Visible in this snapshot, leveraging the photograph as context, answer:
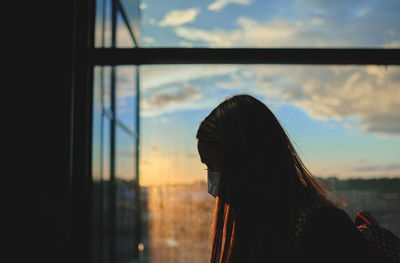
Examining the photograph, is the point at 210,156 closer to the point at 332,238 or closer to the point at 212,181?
the point at 212,181

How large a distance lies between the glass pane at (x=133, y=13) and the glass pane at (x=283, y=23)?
5.42 ft

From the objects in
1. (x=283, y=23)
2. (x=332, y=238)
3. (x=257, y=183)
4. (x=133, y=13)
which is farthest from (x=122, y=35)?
(x=332, y=238)

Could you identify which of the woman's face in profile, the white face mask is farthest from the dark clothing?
the white face mask

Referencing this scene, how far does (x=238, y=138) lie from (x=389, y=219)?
216cm

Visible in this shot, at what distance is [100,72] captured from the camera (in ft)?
8.73

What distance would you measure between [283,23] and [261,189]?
101 inches

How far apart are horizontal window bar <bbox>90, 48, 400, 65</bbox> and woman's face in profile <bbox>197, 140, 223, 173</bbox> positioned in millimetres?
1398

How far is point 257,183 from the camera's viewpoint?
0.87 m

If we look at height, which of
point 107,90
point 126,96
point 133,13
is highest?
point 133,13

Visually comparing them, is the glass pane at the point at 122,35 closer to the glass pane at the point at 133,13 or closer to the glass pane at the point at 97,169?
the glass pane at the point at 133,13

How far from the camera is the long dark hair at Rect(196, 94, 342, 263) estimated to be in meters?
0.84

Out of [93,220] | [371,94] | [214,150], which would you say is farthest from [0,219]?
[371,94]

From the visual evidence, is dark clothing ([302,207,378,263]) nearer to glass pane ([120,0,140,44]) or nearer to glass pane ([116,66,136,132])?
glass pane ([116,66,136,132])

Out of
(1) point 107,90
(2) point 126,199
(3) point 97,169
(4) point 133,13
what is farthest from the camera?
(4) point 133,13
